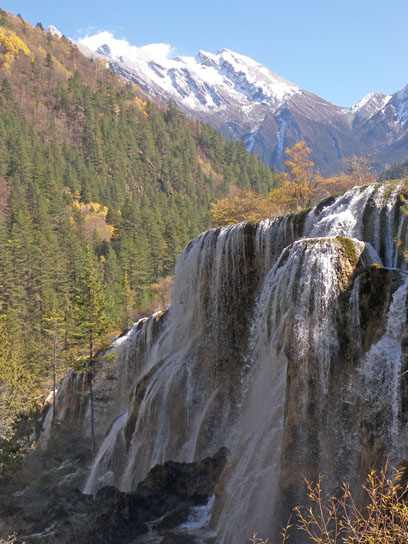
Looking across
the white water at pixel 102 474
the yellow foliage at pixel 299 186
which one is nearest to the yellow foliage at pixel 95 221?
the yellow foliage at pixel 299 186

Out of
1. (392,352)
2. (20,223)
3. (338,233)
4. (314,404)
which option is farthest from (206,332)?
(20,223)

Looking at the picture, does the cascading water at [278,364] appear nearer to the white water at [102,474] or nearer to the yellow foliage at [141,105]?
the white water at [102,474]

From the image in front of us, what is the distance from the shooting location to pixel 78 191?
7462cm

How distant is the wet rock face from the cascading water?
3.52 ft

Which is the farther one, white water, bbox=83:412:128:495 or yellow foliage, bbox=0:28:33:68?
yellow foliage, bbox=0:28:33:68

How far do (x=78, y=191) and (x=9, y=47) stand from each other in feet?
185

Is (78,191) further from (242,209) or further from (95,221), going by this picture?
(242,209)

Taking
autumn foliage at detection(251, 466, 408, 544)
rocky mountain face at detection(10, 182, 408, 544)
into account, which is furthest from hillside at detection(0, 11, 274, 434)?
autumn foliage at detection(251, 466, 408, 544)

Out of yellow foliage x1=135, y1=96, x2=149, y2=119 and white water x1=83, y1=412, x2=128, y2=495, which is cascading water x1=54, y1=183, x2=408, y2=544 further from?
yellow foliage x1=135, y1=96, x2=149, y2=119

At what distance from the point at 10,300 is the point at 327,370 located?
43.7 metres

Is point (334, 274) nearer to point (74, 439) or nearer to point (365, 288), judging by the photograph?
point (365, 288)

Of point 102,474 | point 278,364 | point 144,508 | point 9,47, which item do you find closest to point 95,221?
point 102,474

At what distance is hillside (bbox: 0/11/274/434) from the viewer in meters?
43.5

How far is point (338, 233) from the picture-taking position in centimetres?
1390
